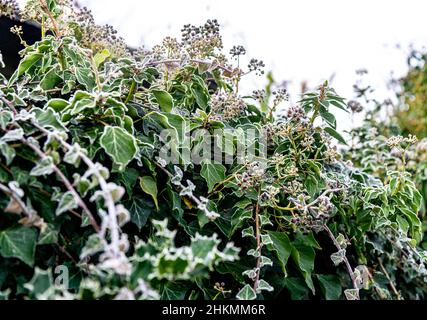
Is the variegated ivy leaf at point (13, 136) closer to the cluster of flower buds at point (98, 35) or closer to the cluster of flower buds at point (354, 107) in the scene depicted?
the cluster of flower buds at point (98, 35)

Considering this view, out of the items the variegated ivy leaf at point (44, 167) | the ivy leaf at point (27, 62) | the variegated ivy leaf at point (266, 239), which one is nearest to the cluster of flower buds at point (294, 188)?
the variegated ivy leaf at point (266, 239)

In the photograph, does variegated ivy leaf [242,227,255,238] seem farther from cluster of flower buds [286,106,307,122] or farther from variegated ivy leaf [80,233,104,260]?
variegated ivy leaf [80,233,104,260]

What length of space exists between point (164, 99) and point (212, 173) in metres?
0.21

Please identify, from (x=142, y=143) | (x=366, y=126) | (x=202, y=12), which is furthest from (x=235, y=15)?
(x=142, y=143)

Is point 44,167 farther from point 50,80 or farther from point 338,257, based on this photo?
point 338,257

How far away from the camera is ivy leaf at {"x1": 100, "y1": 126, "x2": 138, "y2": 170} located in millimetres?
867

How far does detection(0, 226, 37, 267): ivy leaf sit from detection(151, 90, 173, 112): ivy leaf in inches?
17.0

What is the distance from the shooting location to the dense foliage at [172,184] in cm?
76

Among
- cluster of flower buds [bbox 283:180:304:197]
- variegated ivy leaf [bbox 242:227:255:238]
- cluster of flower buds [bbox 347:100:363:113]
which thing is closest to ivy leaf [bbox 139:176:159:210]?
variegated ivy leaf [bbox 242:227:255:238]

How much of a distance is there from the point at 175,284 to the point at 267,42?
11.1ft

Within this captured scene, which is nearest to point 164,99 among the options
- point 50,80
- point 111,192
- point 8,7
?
point 50,80

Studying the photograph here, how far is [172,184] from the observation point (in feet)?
3.51
